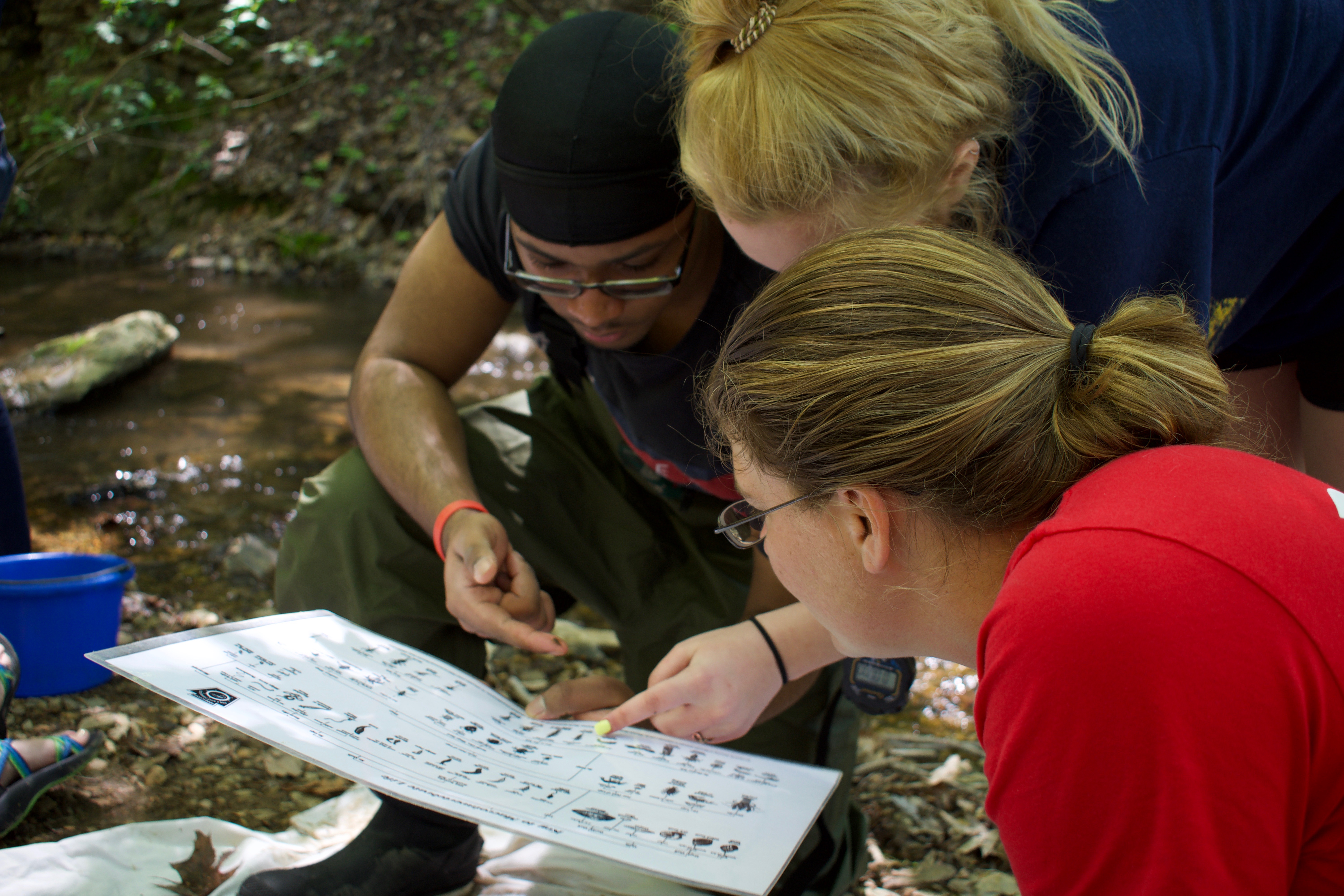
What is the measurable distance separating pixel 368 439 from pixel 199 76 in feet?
25.1

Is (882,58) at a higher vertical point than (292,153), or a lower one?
higher

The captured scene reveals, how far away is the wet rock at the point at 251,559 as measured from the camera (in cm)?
296

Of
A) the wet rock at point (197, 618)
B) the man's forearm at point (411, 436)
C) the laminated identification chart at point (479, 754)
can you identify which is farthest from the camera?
the wet rock at point (197, 618)

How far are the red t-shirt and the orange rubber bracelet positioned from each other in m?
1.18

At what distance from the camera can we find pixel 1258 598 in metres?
0.77

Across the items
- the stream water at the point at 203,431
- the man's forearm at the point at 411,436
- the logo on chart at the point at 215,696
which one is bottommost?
the stream water at the point at 203,431

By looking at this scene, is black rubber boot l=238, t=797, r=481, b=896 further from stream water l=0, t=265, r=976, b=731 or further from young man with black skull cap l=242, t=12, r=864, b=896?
stream water l=0, t=265, r=976, b=731

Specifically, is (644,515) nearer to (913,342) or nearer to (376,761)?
(376,761)

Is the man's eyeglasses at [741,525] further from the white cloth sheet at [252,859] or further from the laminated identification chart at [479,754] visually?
the white cloth sheet at [252,859]

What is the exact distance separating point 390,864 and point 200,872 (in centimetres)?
31

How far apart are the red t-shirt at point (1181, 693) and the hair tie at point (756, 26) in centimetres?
82

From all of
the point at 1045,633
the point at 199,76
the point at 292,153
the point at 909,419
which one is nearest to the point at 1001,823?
the point at 1045,633

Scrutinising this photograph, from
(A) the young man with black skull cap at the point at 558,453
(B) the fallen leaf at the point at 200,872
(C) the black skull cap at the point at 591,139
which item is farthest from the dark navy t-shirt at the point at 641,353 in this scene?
(B) the fallen leaf at the point at 200,872

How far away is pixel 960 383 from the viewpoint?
960 millimetres
